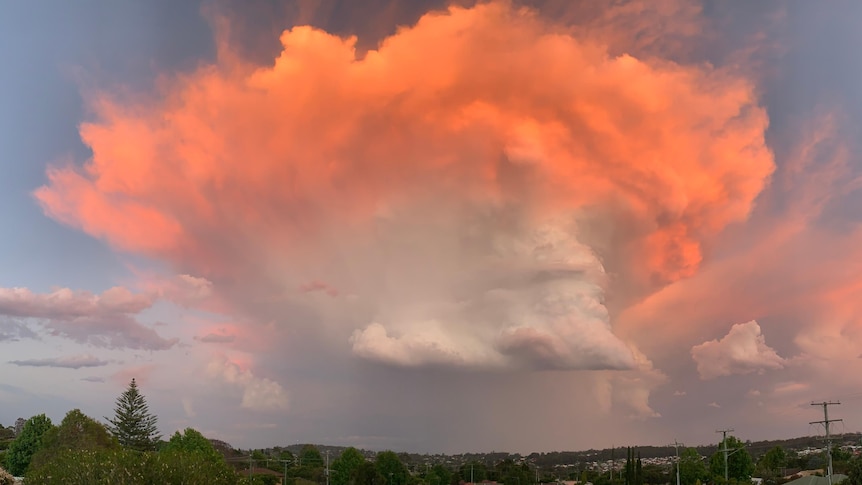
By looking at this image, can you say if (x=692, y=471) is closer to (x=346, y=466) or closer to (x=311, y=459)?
(x=346, y=466)

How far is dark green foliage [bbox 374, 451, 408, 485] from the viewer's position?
394 feet

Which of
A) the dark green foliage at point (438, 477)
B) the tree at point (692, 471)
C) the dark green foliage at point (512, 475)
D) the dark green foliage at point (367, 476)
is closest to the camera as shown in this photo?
the dark green foliage at point (367, 476)

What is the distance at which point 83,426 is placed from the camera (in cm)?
7381

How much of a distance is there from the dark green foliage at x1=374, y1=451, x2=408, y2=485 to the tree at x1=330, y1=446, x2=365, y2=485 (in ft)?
14.4

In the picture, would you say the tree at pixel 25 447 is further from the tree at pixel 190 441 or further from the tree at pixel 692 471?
the tree at pixel 692 471

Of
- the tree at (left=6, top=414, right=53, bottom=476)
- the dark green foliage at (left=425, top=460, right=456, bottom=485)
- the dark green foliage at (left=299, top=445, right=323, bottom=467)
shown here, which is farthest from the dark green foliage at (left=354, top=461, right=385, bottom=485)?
the dark green foliage at (left=299, top=445, right=323, bottom=467)

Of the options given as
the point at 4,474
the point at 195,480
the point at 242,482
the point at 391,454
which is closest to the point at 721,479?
the point at 391,454

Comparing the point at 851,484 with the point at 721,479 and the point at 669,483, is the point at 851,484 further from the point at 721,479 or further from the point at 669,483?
the point at 669,483

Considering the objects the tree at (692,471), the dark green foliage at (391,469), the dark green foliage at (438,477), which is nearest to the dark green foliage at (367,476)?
the dark green foliage at (391,469)

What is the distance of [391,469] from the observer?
4818 inches

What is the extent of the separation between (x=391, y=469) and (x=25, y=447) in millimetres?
59930

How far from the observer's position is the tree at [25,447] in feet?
274

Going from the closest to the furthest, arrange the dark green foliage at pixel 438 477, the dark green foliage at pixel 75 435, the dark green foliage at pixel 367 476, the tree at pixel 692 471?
the dark green foliage at pixel 75 435
the dark green foliage at pixel 367 476
the tree at pixel 692 471
the dark green foliage at pixel 438 477

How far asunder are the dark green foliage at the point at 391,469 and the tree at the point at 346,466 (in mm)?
4390
